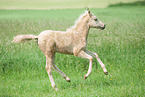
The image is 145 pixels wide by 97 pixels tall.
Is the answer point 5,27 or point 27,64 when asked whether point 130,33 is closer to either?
point 27,64

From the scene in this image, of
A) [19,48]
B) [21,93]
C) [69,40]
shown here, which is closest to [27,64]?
[19,48]

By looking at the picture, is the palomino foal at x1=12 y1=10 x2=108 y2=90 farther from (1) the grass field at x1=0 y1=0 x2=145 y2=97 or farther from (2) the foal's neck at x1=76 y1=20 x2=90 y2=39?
(1) the grass field at x1=0 y1=0 x2=145 y2=97

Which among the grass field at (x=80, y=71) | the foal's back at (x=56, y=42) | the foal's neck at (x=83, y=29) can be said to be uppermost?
the foal's neck at (x=83, y=29)

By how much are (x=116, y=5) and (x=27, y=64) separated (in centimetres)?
3704

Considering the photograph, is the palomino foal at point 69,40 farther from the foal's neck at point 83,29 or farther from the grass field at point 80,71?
the grass field at point 80,71

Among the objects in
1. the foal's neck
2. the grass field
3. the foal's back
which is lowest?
the grass field

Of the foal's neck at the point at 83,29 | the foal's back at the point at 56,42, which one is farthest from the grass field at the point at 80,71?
the foal's neck at the point at 83,29

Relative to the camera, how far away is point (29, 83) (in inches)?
294

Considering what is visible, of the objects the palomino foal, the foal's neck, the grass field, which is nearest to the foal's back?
the palomino foal

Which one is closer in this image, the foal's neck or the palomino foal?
the palomino foal

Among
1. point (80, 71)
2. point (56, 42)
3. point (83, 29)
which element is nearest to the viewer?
point (56, 42)

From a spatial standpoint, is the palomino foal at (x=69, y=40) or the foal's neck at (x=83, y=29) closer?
the palomino foal at (x=69, y=40)

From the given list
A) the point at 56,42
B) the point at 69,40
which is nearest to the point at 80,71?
the point at 69,40

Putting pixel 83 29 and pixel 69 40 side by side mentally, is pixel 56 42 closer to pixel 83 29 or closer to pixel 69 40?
pixel 69 40
